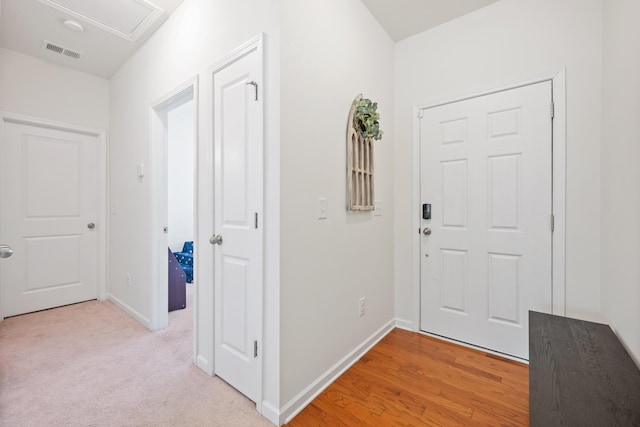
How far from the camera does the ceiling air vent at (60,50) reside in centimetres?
263

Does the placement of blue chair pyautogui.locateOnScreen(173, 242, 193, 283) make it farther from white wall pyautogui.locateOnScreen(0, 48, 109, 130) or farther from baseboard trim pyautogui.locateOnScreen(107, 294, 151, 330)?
white wall pyautogui.locateOnScreen(0, 48, 109, 130)

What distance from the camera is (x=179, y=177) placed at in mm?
4586

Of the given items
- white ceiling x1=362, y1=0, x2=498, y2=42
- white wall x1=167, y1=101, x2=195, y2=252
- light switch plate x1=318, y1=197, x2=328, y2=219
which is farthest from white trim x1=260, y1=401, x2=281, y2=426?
white wall x1=167, y1=101, x2=195, y2=252

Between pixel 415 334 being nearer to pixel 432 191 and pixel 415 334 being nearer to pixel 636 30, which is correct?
pixel 432 191

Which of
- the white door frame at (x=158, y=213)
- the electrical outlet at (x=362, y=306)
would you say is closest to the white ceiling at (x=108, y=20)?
the white door frame at (x=158, y=213)

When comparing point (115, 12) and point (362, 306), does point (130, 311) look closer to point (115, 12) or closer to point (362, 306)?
point (362, 306)

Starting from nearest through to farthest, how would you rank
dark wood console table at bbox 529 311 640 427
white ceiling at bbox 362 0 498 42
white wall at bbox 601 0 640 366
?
1. dark wood console table at bbox 529 311 640 427
2. white wall at bbox 601 0 640 366
3. white ceiling at bbox 362 0 498 42

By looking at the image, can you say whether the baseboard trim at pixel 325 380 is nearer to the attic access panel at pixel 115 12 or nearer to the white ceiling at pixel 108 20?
the white ceiling at pixel 108 20

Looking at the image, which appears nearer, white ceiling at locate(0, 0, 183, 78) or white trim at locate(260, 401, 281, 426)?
white trim at locate(260, 401, 281, 426)

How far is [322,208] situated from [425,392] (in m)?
1.28

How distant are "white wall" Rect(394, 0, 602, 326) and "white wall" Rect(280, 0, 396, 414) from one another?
1.60ft

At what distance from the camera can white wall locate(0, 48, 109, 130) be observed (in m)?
2.74

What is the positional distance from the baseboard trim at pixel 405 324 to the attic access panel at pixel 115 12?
131 inches

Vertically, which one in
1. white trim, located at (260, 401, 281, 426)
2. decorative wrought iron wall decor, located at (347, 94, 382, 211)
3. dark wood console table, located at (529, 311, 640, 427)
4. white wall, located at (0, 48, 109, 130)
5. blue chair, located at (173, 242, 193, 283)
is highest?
white wall, located at (0, 48, 109, 130)
